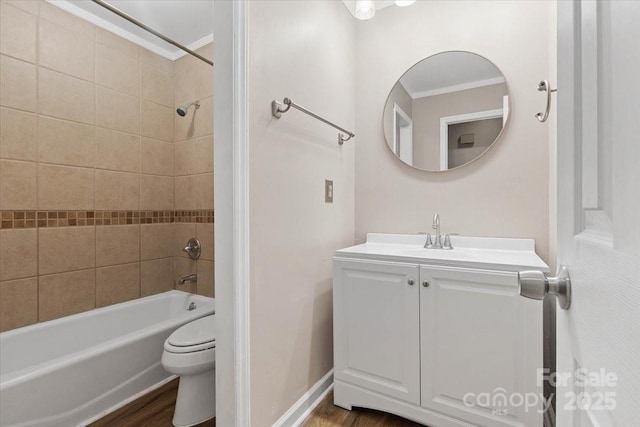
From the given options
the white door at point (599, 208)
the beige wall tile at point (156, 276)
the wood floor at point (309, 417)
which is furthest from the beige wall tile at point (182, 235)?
the white door at point (599, 208)

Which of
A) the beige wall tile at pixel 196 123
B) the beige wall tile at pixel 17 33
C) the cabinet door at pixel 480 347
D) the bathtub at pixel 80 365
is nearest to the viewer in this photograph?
the cabinet door at pixel 480 347

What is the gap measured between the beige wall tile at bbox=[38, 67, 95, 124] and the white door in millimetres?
2501

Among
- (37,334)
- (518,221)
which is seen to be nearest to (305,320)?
(518,221)

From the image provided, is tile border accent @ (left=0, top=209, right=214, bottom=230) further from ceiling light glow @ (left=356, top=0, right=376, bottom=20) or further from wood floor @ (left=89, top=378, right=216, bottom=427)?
ceiling light glow @ (left=356, top=0, right=376, bottom=20)

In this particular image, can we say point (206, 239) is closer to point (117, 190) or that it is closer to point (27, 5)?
point (117, 190)

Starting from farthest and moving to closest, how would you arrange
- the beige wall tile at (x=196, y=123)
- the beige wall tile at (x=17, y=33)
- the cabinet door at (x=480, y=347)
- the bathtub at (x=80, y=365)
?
the beige wall tile at (x=196, y=123) → the beige wall tile at (x=17, y=33) → the bathtub at (x=80, y=365) → the cabinet door at (x=480, y=347)

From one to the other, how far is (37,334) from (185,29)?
2319 millimetres

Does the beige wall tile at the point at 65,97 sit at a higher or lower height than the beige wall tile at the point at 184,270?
higher

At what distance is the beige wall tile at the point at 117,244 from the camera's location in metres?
2.09

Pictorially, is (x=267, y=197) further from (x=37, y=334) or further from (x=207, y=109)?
(x=37, y=334)

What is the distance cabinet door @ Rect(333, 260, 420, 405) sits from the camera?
1.40 m

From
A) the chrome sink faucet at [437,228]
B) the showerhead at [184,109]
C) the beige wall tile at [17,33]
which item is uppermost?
the beige wall tile at [17,33]

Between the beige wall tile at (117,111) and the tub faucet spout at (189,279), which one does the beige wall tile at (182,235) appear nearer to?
the tub faucet spout at (189,279)

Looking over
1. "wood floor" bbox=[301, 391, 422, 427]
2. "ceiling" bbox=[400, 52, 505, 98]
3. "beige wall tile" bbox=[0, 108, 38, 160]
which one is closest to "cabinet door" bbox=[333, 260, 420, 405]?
"wood floor" bbox=[301, 391, 422, 427]
